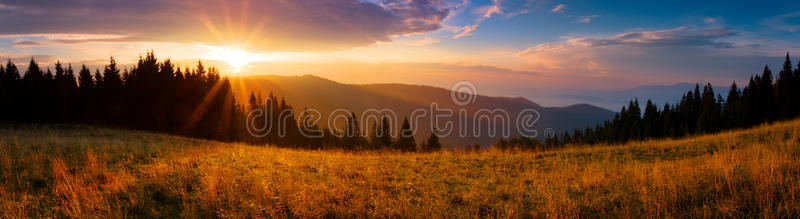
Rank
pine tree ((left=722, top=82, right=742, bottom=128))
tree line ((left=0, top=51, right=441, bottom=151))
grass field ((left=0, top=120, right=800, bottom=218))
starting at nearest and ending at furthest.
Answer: grass field ((left=0, top=120, right=800, bottom=218))
tree line ((left=0, top=51, right=441, bottom=151))
pine tree ((left=722, top=82, right=742, bottom=128))

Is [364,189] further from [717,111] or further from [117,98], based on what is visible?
[717,111]

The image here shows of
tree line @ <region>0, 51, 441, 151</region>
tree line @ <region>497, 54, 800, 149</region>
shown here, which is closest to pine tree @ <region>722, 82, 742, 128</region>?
tree line @ <region>497, 54, 800, 149</region>

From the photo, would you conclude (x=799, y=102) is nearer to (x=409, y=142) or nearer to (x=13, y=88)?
(x=409, y=142)

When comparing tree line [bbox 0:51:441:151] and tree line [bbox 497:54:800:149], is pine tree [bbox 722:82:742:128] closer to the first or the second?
tree line [bbox 497:54:800:149]

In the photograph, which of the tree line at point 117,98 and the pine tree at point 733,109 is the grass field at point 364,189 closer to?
the tree line at point 117,98

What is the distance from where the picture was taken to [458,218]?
5094 mm

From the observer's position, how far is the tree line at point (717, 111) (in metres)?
62.1

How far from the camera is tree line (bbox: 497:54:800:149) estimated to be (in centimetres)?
6214

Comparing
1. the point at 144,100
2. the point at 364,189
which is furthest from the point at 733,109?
the point at 144,100

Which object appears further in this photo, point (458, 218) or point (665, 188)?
point (665, 188)

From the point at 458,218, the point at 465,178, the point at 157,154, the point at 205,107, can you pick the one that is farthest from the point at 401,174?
the point at 205,107

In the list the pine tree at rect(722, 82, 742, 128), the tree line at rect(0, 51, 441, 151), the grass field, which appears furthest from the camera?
the pine tree at rect(722, 82, 742, 128)

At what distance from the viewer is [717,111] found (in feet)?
222

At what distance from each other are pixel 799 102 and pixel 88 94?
4496 inches
